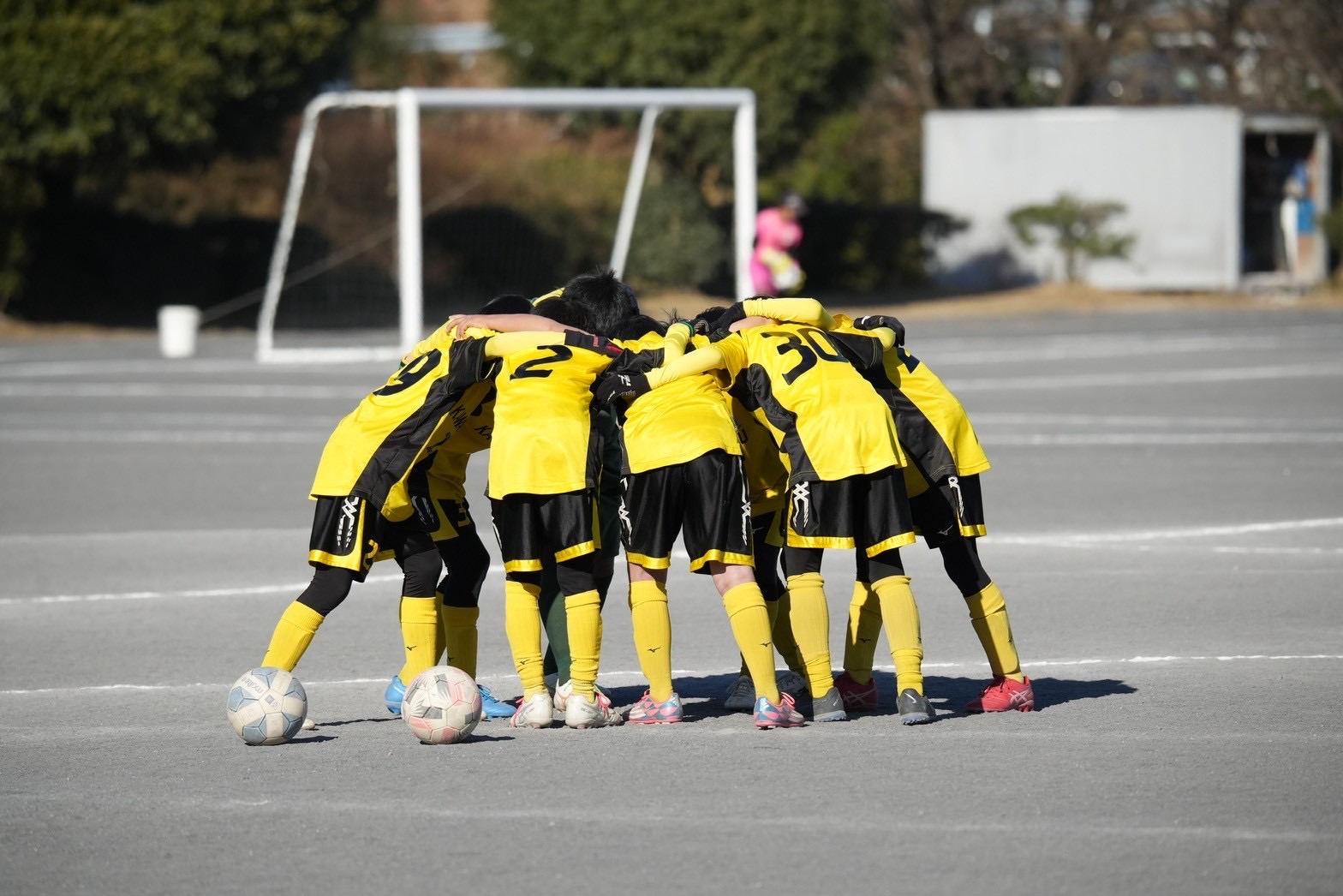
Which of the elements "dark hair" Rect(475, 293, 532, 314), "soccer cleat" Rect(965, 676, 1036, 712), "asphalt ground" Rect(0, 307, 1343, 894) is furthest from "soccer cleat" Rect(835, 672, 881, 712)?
"dark hair" Rect(475, 293, 532, 314)

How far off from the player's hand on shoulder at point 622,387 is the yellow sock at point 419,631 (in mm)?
1027

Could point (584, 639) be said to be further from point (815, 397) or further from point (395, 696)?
point (815, 397)

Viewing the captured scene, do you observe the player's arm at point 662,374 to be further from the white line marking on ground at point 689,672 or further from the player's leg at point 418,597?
the white line marking on ground at point 689,672

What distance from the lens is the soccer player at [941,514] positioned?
699 centimetres

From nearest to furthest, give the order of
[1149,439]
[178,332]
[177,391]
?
1. [1149,439]
2. [177,391]
3. [178,332]

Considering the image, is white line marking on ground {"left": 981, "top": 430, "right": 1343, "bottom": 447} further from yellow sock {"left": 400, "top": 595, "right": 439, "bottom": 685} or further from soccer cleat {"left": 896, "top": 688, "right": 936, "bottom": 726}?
yellow sock {"left": 400, "top": 595, "right": 439, "bottom": 685}

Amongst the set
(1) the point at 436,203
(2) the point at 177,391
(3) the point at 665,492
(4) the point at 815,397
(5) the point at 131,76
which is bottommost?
(2) the point at 177,391

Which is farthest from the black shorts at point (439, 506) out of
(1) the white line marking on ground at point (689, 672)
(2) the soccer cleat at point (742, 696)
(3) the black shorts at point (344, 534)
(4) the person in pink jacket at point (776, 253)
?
(4) the person in pink jacket at point (776, 253)

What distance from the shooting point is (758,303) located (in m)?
7.24

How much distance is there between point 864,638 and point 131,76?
26.0 metres

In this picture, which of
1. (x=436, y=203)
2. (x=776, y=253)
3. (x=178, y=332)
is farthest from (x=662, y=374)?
(x=436, y=203)

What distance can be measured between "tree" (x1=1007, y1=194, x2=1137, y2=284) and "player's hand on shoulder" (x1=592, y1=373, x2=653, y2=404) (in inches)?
1304

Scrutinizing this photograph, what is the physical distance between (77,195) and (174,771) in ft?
106

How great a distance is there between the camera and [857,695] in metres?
7.15
